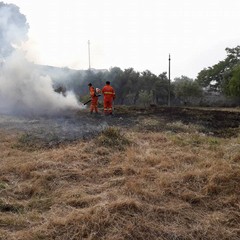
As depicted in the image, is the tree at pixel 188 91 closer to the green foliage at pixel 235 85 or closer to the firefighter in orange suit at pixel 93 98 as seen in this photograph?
the green foliage at pixel 235 85

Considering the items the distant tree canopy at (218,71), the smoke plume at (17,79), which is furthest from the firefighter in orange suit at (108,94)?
the distant tree canopy at (218,71)

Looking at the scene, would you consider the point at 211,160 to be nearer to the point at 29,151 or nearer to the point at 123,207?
the point at 123,207

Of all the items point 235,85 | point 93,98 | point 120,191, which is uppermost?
point 235,85

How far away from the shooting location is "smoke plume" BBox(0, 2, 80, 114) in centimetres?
1823

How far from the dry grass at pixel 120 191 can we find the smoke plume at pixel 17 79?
33.7ft

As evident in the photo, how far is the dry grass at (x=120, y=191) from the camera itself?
413 centimetres

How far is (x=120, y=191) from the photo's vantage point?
5.31 metres

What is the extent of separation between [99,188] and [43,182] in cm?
109

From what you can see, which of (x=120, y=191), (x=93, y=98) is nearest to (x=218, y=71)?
(x=93, y=98)

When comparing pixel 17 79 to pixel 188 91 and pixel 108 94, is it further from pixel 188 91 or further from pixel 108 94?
pixel 188 91

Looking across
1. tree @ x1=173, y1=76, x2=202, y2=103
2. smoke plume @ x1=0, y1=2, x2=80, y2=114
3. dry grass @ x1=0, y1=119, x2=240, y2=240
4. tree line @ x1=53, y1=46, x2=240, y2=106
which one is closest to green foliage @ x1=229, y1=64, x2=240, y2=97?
tree line @ x1=53, y1=46, x2=240, y2=106

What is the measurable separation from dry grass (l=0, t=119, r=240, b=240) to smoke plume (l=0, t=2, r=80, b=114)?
1026cm

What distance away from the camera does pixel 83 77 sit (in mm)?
34375

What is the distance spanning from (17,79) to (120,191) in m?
14.6
